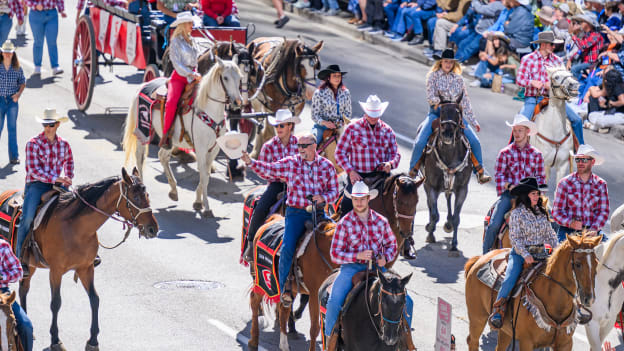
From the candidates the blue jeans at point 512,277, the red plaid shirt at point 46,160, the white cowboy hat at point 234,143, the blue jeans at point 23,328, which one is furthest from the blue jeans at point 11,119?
the blue jeans at point 512,277

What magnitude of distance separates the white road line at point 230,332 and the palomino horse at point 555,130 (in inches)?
267

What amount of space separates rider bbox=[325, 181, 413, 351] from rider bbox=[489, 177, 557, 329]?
1230 millimetres

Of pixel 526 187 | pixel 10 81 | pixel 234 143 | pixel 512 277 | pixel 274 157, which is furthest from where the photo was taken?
pixel 10 81

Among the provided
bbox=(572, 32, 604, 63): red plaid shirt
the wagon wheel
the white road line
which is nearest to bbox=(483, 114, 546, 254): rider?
the white road line

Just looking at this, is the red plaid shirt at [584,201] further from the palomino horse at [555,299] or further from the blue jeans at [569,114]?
the blue jeans at [569,114]

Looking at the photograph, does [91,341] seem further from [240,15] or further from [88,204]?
[240,15]

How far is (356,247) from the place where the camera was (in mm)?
11594

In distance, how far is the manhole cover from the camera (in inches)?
611

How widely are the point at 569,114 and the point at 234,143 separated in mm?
7654

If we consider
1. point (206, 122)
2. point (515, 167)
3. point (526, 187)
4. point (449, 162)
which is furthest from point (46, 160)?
point (449, 162)

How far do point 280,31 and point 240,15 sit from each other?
2289 mm

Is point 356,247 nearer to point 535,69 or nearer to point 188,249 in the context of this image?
point 188,249

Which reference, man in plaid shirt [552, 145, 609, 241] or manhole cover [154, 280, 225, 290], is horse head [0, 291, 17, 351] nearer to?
manhole cover [154, 280, 225, 290]

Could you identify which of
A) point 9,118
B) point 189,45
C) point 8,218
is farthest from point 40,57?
point 8,218
